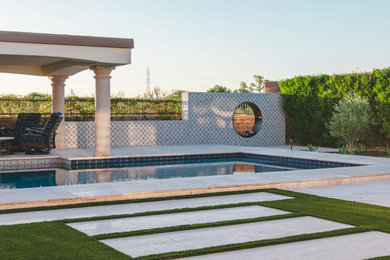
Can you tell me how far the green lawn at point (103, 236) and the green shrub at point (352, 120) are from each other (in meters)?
9.21

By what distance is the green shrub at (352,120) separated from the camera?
1573 centimetres

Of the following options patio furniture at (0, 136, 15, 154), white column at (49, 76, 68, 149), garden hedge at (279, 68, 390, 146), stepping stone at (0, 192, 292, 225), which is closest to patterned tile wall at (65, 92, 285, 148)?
white column at (49, 76, 68, 149)

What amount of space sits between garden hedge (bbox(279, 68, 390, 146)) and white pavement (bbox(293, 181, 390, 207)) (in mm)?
7568

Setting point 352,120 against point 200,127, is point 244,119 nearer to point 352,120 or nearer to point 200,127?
point 200,127

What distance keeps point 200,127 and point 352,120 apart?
17.2ft

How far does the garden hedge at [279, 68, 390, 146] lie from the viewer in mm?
16094

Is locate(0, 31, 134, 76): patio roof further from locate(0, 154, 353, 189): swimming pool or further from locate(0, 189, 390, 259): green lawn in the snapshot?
locate(0, 189, 390, 259): green lawn

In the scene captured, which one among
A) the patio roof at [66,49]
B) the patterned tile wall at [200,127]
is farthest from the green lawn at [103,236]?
the patterned tile wall at [200,127]

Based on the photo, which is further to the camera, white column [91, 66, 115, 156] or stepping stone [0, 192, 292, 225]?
white column [91, 66, 115, 156]

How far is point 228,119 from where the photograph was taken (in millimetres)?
18781

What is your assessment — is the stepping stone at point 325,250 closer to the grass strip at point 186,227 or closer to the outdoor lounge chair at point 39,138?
the grass strip at point 186,227

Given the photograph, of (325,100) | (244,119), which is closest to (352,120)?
(325,100)

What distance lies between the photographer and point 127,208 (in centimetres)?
656

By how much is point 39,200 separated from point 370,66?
1313cm
